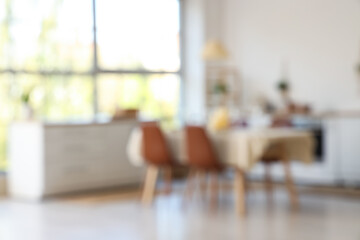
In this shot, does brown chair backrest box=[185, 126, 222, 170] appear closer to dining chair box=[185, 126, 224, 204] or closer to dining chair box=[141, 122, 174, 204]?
dining chair box=[185, 126, 224, 204]

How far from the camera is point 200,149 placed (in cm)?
673

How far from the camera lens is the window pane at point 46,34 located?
26.8ft

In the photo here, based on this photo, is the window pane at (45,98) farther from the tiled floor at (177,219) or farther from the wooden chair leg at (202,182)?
the wooden chair leg at (202,182)

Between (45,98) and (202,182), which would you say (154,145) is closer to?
(202,182)

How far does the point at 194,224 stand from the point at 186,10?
16.1ft

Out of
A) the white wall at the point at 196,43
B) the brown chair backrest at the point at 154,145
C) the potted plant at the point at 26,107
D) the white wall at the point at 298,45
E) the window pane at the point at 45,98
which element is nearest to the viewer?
the brown chair backrest at the point at 154,145

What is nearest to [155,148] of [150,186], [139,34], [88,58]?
[150,186]

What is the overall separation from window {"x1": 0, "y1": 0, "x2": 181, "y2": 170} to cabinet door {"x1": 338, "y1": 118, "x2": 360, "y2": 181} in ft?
9.64

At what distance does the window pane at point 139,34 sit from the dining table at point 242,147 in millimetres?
2217

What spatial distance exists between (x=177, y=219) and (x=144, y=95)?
12.2 ft

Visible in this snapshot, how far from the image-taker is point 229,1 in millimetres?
10000

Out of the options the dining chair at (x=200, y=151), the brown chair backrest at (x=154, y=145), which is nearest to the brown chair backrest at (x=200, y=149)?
the dining chair at (x=200, y=151)

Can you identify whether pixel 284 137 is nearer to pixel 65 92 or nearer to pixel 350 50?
pixel 350 50

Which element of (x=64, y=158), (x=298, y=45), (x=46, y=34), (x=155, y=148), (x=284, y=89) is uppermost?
(x=46, y=34)
